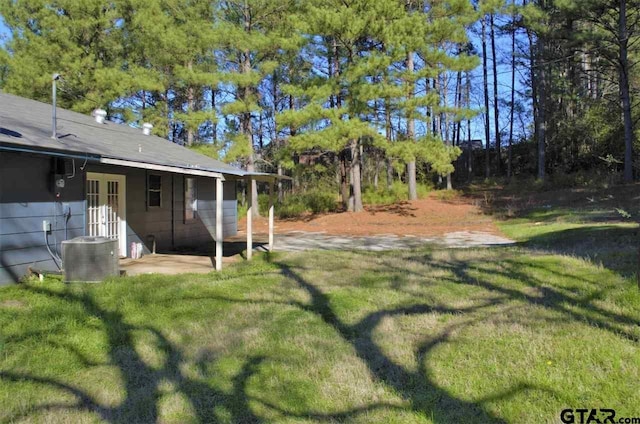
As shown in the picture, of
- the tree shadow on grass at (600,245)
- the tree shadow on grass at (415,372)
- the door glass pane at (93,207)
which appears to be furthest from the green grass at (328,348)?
the door glass pane at (93,207)

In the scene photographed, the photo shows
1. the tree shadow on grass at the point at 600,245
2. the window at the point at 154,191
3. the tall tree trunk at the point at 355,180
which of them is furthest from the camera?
the tall tree trunk at the point at 355,180

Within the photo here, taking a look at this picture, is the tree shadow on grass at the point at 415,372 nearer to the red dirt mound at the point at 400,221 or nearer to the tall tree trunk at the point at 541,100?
the red dirt mound at the point at 400,221

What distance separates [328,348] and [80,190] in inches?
245

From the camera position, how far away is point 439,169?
1792 cm

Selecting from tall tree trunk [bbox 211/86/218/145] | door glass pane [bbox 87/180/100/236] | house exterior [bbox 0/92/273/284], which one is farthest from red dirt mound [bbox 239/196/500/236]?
door glass pane [bbox 87/180/100/236]

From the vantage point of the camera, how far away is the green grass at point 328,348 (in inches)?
137

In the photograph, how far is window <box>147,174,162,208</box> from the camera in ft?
38.2

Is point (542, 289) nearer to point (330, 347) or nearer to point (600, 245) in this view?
point (330, 347)

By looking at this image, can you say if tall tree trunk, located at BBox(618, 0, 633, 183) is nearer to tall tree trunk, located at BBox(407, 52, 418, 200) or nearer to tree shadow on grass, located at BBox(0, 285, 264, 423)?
tall tree trunk, located at BBox(407, 52, 418, 200)

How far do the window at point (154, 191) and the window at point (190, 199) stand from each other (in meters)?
1.21

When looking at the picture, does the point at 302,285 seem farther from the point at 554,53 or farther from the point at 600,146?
the point at 600,146

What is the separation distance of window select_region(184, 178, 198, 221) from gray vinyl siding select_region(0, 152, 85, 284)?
4.82m

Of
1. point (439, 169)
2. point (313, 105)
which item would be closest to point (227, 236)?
point (313, 105)

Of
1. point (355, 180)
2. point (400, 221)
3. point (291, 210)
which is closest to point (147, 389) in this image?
point (400, 221)
